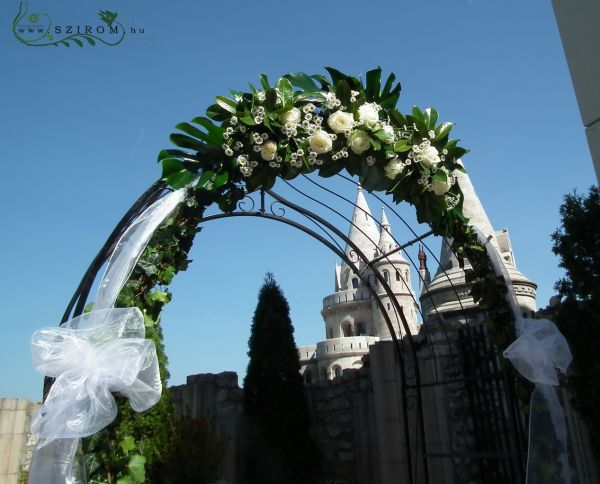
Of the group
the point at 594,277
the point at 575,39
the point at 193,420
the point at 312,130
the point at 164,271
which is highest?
the point at 312,130

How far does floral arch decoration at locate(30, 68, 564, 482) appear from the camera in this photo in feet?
9.80

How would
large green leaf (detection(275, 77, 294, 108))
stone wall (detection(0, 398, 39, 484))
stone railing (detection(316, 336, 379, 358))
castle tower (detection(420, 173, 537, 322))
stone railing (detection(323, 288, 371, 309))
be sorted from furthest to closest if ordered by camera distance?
1. stone railing (detection(323, 288, 371, 309))
2. stone railing (detection(316, 336, 379, 358))
3. castle tower (detection(420, 173, 537, 322))
4. stone wall (detection(0, 398, 39, 484))
5. large green leaf (detection(275, 77, 294, 108))

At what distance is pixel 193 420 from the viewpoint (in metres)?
7.05

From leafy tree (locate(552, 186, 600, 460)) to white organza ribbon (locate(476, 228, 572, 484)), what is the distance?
1.68 metres

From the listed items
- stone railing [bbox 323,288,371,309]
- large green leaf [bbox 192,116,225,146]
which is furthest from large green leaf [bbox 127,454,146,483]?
stone railing [bbox 323,288,371,309]

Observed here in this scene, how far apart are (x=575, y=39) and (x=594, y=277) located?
2.90m

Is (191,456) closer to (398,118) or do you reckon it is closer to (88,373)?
(88,373)

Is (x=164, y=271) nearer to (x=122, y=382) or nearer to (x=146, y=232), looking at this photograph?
(x=146, y=232)

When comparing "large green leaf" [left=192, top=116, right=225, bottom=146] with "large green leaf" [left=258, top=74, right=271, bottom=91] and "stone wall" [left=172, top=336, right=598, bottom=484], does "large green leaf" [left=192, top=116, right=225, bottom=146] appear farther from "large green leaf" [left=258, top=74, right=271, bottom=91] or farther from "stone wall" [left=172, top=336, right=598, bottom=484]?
"stone wall" [left=172, top=336, right=598, bottom=484]

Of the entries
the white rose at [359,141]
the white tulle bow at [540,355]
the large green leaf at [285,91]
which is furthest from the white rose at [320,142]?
the white tulle bow at [540,355]

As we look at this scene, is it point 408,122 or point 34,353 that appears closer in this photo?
point 34,353

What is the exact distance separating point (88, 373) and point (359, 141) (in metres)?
1.99

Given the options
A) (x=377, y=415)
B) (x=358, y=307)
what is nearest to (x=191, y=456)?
(x=377, y=415)

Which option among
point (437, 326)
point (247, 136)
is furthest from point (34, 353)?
point (437, 326)
